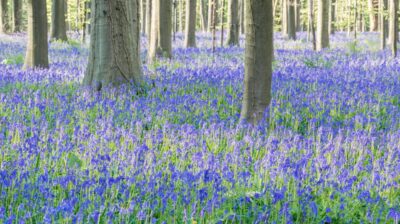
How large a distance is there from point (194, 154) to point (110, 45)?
3.96 metres

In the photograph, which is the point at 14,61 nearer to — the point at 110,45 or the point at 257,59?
the point at 110,45

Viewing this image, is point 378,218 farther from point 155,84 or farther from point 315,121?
point 155,84

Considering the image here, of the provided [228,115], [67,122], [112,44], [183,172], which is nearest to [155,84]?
[112,44]

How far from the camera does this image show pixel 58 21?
70.9 ft

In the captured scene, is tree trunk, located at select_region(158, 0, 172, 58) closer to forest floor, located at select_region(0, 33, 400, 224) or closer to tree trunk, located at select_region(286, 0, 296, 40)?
forest floor, located at select_region(0, 33, 400, 224)

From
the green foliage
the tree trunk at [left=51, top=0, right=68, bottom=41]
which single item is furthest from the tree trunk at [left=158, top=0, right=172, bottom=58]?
the tree trunk at [left=51, top=0, right=68, bottom=41]

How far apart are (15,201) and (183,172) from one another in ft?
4.60

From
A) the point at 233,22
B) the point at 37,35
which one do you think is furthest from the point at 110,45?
the point at 233,22

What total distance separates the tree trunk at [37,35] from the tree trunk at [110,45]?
127 inches

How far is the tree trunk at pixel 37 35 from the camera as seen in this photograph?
1134cm

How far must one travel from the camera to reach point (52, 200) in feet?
12.5

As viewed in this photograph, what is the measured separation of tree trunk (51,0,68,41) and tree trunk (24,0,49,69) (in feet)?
31.9

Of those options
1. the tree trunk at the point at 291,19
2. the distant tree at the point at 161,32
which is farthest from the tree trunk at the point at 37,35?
the tree trunk at the point at 291,19

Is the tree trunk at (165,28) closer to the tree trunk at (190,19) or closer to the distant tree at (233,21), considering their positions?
the tree trunk at (190,19)
